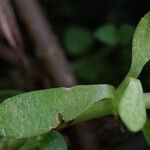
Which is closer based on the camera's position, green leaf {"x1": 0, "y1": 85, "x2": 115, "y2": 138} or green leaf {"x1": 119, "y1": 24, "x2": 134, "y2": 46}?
green leaf {"x1": 0, "y1": 85, "x2": 115, "y2": 138}

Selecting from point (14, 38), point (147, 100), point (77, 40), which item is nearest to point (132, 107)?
point (147, 100)

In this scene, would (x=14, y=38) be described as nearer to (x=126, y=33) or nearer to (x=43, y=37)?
(x=43, y=37)

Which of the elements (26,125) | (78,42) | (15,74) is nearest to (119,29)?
(78,42)

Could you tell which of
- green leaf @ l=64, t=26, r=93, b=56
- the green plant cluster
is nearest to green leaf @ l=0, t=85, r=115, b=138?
the green plant cluster

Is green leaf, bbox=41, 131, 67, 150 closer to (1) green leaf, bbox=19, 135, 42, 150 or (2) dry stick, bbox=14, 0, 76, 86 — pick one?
(1) green leaf, bbox=19, 135, 42, 150


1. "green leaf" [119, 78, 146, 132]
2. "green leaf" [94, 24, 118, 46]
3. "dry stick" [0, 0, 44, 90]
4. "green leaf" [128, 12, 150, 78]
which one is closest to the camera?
"green leaf" [119, 78, 146, 132]

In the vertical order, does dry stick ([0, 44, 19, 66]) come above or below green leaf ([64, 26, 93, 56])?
above

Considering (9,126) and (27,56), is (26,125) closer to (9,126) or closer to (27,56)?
(9,126)

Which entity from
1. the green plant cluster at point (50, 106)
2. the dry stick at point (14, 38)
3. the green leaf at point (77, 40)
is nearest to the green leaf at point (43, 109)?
the green plant cluster at point (50, 106)
